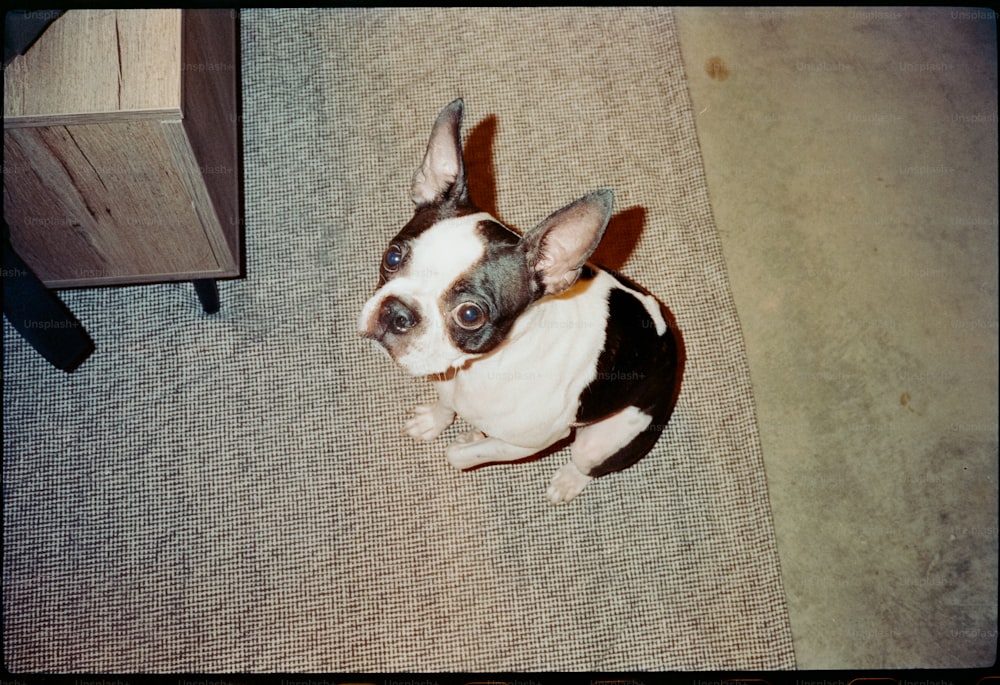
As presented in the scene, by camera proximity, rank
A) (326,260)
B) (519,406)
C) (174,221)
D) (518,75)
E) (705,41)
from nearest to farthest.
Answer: (519,406), (174,221), (326,260), (518,75), (705,41)

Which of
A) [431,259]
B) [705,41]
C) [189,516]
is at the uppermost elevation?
[431,259]

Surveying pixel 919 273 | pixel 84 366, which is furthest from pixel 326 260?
pixel 919 273

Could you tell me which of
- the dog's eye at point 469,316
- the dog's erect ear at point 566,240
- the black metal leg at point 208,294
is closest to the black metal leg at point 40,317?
the black metal leg at point 208,294

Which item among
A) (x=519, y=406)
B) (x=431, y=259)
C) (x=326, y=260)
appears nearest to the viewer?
(x=431, y=259)

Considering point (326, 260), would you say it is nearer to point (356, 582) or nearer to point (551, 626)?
point (356, 582)

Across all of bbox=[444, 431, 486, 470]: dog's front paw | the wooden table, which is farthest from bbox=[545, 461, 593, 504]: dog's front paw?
the wooden table
